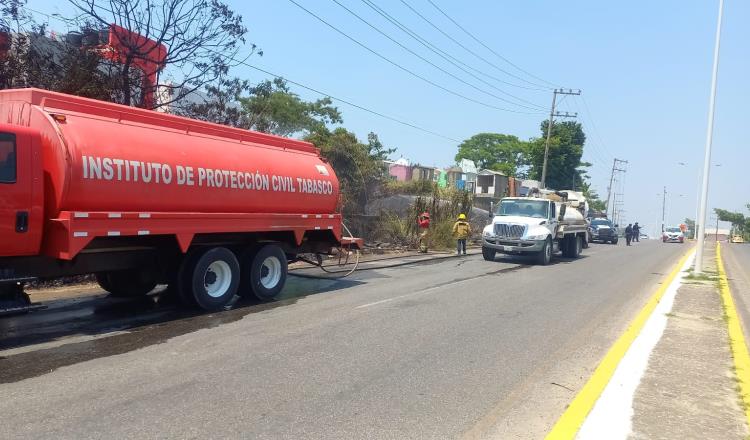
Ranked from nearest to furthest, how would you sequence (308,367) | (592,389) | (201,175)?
(592,389), (308,367), (201,175)

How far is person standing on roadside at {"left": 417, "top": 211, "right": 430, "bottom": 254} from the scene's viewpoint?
2175cm

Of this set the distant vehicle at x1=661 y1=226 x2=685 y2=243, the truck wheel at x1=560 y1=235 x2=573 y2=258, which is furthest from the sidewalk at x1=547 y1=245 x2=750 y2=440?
the distant vehicle at x1=661 y1=226 x2=685 y2=243

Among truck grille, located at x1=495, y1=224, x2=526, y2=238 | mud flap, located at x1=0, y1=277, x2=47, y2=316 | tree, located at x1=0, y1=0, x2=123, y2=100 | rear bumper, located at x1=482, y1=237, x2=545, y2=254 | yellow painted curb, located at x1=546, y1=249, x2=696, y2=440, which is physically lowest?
yellow painted curb, located at x1=546, y1=249, x2=696, y2=440

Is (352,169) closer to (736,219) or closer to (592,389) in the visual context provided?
(592,389)

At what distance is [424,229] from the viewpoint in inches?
878

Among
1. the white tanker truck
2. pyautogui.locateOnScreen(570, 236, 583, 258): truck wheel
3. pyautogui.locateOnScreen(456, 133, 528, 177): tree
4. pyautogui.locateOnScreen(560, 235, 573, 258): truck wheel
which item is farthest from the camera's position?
pyautogui.locateOnScreen(456, 133, 528, 177): tree

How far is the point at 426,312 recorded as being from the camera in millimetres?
9156

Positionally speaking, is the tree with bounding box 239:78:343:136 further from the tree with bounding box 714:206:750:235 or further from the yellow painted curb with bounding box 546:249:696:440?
the tree with bounding box 714:206:750:235

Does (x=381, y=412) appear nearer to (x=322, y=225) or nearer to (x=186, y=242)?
(x=186, y=242)

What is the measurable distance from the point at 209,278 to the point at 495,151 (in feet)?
258

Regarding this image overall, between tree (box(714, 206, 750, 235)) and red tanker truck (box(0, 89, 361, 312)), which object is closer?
red tanker truck (box(0, 89, 361, 312))

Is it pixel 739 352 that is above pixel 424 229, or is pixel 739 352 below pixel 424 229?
below

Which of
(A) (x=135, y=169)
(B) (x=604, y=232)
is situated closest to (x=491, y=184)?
(B) (x=604, y=232)

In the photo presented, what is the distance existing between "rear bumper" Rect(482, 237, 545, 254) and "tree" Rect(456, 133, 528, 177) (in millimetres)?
63271
